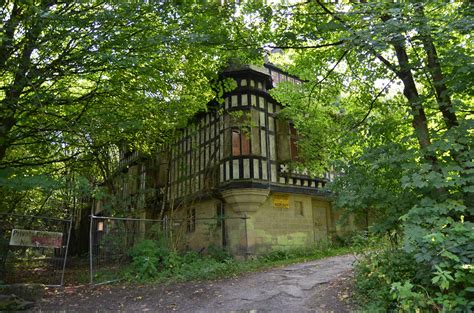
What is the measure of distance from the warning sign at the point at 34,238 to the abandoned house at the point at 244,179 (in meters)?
4.22

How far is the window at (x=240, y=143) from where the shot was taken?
11.9m

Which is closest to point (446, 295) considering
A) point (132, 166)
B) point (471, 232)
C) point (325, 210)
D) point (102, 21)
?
point (471, 232)

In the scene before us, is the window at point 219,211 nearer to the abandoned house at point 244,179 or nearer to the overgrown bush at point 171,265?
the abandoned house at point 244,179

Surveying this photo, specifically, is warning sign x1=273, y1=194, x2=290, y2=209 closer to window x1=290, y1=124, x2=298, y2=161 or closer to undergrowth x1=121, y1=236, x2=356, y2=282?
window x1=290, y1=124, x2=298, y2=161

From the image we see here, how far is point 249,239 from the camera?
11562 millimetres

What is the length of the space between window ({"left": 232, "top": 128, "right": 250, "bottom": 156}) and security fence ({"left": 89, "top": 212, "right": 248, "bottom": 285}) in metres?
2.28

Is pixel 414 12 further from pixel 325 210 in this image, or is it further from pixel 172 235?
pixel 325 210

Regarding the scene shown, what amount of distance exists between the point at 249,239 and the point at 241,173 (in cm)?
225

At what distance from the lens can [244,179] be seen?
1154cm

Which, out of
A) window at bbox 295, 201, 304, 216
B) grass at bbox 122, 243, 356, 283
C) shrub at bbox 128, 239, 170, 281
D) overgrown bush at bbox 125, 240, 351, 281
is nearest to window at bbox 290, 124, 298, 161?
window at bbox 295, 201, 304, 216

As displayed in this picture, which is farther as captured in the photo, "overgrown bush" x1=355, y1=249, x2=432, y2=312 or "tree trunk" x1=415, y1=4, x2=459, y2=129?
"overgrown bush" x1=355, y1=249, x2=432, y2=312

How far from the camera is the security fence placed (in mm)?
9422

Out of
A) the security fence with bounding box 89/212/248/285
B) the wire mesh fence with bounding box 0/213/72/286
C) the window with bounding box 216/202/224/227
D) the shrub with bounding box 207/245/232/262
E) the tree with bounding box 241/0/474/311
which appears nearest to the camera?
the tree with bounding box 241/0/474/311

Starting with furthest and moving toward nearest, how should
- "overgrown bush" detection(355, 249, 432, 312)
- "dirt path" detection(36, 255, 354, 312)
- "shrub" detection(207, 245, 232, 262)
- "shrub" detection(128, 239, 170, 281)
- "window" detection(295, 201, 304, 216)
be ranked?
Result: "window" detection(295, 201, 304, 216) → "shrub" detection(207, 245, 232, 262) → "shrub" detection(128, 239, 170, 281) → "dirt path" detection(36, 255, 354, 312) → "overgrown bush" detection(355, 249, 432, 312)
